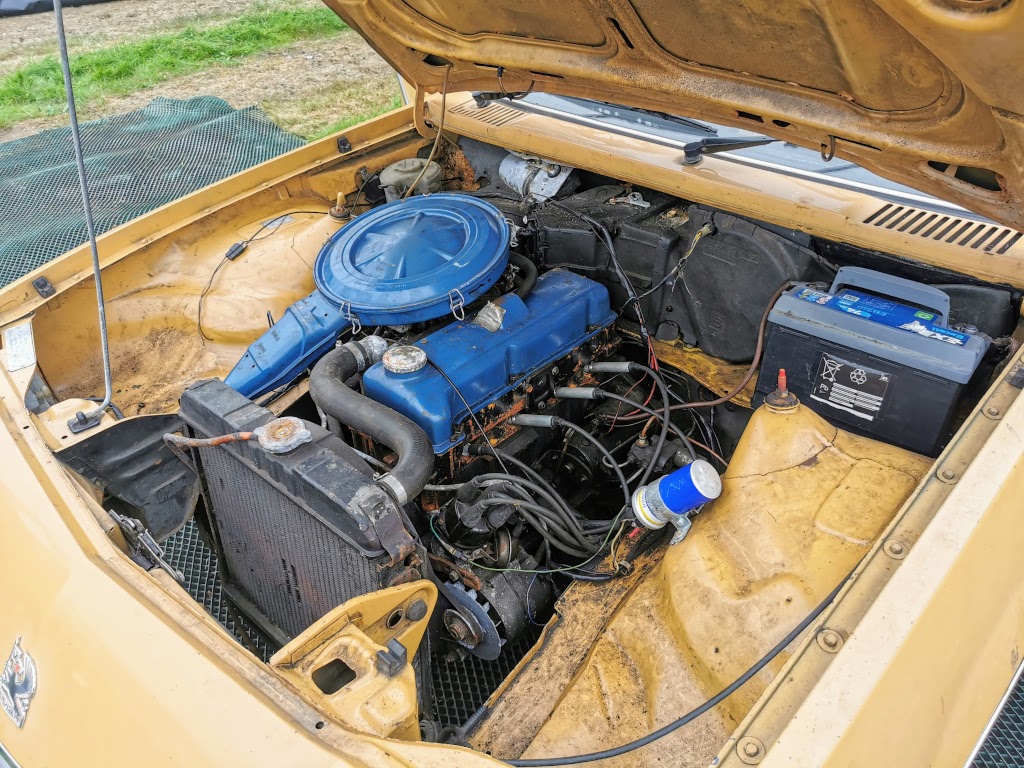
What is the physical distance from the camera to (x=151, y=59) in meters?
7.22

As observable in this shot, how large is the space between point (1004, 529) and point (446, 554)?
1146mm

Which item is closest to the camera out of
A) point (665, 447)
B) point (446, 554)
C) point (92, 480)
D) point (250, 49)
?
point (92, 480)

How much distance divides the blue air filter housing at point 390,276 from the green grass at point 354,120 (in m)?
3.71

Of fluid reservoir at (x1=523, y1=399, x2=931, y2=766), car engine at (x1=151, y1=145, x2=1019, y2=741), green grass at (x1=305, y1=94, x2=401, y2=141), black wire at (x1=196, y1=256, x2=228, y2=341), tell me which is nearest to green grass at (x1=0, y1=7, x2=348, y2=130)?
A: green grass at (x1=305, y1=94, x2=401, y2=141)

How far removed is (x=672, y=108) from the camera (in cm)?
167

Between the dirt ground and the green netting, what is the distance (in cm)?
38

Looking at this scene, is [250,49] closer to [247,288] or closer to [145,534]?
[247,288]

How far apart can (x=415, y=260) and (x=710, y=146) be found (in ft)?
3.01

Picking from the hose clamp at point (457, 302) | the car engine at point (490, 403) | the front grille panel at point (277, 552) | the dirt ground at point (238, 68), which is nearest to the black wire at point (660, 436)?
the car engine at point (490, 403)

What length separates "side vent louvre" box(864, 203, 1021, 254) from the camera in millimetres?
1649

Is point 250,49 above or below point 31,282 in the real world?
below

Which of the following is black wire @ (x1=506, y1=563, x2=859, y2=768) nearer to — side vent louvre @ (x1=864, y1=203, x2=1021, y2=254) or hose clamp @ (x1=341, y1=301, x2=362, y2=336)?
side vent louvre @ (x1=864, y1=203, x2=1021, y2=254)

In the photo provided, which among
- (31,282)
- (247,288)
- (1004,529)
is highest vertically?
(1004,529)

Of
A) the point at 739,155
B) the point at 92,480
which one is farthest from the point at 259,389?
the point at 739,155
